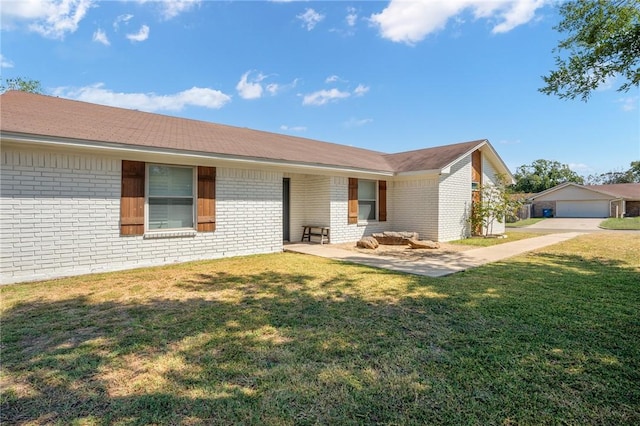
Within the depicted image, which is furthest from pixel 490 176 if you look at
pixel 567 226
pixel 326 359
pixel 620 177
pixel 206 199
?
pixel 620 177

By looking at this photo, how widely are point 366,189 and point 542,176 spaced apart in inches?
2212

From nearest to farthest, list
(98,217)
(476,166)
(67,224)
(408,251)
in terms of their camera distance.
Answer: (67,224)
(98,217)
(408,251)
(476,166)

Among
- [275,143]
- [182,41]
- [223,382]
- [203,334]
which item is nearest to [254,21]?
[182,41]

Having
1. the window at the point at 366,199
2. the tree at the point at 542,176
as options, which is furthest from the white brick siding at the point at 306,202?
the tree at the point at 542,176

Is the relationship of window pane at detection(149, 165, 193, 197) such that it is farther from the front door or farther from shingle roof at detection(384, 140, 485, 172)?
shingle roof at detection(384, 140, 485, 172)

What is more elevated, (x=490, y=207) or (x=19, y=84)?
(x=19, y=84)

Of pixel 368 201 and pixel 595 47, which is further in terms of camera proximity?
pixel 368 201

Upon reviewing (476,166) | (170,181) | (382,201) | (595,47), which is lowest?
(382,201)

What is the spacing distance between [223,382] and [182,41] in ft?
43.7

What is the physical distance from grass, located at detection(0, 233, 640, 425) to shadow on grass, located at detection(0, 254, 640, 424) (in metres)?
0.02

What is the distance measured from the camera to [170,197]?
7875mm

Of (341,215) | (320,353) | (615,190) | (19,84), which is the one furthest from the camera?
(615,190)

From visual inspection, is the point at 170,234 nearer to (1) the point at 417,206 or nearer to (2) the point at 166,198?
(2) the point at 166,198

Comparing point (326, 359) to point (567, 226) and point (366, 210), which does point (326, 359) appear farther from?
point (567, 226)
